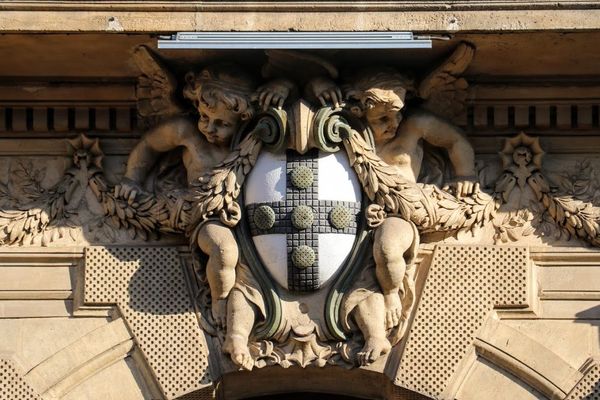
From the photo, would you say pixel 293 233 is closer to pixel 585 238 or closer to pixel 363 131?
pixel 363 131

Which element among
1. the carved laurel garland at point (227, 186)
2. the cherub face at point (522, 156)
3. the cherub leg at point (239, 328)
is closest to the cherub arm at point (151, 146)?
the carved laurel garland at point (227, 186)

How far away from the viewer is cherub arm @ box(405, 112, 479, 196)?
12.1 m

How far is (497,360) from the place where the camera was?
11.9 m

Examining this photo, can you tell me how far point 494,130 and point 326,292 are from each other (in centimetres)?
130

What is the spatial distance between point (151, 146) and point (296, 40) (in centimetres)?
110

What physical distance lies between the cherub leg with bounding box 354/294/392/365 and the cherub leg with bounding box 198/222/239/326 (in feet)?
2.23

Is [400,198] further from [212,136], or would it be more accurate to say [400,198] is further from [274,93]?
[212,136]

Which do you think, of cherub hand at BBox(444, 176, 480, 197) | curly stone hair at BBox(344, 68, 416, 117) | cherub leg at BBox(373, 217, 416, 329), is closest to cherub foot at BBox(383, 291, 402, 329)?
cherub leg at BBox(373, 217, 416, 329)

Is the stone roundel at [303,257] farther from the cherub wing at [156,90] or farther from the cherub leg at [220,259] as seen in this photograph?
the cherub wing at [156,90]

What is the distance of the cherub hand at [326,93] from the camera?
39.2 feet

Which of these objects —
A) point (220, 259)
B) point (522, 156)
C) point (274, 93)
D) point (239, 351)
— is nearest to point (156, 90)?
point (274, 93)

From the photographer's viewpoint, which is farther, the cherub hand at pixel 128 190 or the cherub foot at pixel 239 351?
the cherub hand at pixel 128 190

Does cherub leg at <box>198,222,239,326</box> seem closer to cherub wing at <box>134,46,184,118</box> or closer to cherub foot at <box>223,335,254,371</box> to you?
cherub foot at <box>223,335,254,371</box>

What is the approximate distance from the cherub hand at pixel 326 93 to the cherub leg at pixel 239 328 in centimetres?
109
